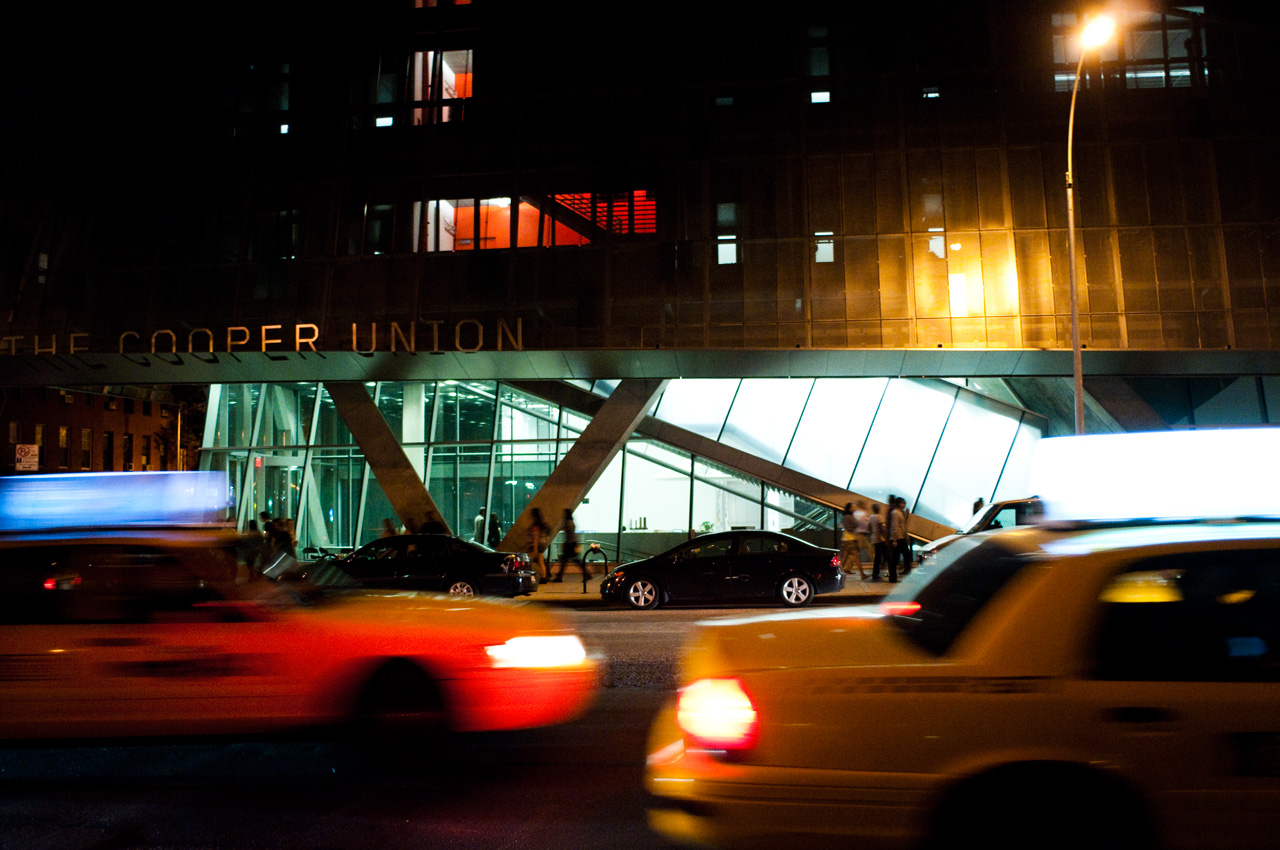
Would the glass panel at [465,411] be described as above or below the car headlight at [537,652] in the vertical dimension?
above

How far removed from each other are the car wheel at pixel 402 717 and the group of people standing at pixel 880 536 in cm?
1437

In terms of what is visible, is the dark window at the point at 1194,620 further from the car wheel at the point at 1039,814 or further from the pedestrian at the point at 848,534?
the pedestrian at the point at 848,534

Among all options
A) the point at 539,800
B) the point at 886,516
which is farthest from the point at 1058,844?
the point at 886,516

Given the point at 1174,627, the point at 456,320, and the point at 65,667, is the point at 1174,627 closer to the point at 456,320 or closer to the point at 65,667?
the point at 65,667

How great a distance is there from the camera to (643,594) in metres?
16.1

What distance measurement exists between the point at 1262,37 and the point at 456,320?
71.3 ft

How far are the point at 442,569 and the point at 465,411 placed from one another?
10010 mm

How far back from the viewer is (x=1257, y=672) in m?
3.21

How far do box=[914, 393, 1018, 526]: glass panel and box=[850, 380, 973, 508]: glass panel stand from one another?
0.28m

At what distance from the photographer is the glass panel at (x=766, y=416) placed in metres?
24.6

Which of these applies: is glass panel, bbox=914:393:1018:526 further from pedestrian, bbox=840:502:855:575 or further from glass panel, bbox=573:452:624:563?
glass panel, bbox=573:452:624:563

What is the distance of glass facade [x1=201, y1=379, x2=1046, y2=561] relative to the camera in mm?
24594

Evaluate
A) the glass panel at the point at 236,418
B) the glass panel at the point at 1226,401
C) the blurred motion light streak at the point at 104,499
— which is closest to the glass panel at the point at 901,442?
the glass panel at the point at 1226,401

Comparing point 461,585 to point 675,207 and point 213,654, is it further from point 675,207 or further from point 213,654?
point 675,207
